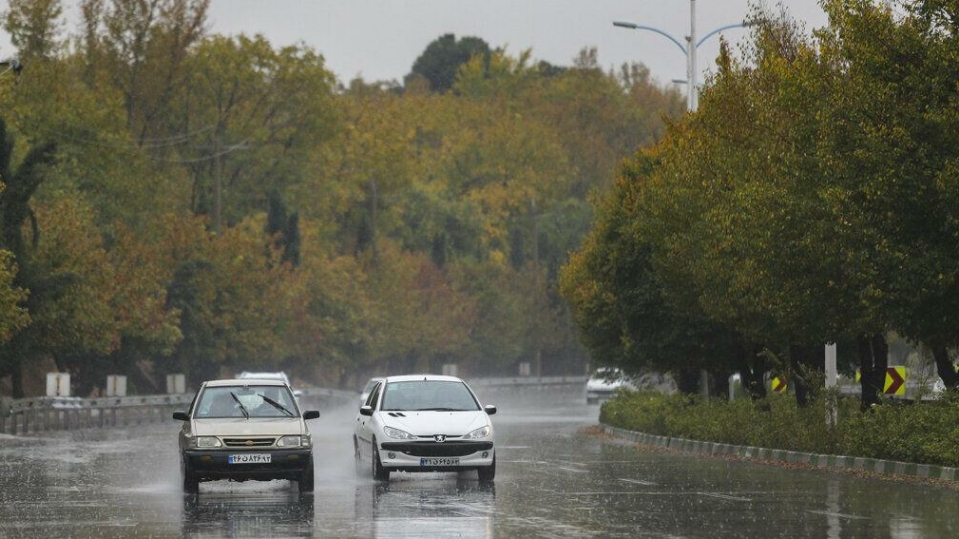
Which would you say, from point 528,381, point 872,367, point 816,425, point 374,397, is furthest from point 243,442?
point 528,381

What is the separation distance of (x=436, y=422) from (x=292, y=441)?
3015mm

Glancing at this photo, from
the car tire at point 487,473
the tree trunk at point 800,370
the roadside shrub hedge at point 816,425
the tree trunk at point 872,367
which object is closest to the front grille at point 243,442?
the car tire at point 487,473

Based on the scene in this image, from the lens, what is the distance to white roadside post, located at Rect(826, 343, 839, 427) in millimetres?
31234

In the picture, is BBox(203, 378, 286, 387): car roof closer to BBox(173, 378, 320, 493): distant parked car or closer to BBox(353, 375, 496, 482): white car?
BBox(173, 378, 320, 493): distant parked car

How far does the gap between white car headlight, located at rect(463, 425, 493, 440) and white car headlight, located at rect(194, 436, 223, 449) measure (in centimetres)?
382

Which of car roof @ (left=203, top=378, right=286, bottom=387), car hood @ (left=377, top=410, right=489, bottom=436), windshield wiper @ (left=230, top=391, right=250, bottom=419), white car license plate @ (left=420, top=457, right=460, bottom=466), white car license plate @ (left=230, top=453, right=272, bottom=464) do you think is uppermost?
car roof @ (left=203, top=378, right=286, bottom=387)

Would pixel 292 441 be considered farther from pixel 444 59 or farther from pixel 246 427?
pixel 444 59

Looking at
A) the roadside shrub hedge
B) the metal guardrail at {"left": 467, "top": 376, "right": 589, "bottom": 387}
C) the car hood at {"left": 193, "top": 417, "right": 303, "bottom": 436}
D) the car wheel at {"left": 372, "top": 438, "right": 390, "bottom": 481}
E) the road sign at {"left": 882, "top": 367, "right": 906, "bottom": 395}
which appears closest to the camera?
the car hood at {"left": 193, "top": 417, "right": 303, "bottom": 436}

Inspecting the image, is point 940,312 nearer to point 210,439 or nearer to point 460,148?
point 210,439

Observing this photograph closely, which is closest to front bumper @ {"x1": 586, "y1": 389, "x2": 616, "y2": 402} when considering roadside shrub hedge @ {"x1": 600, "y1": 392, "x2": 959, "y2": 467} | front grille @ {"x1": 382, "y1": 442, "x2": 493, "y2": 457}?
roadside shrub hedge @ {"x1": 600, "y1": 392, "x2": 959, "y2": 467}

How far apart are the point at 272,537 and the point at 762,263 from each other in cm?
1506

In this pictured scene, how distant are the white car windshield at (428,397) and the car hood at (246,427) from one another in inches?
129

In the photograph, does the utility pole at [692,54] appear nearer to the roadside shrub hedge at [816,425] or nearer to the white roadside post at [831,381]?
the roadside shrub hedge at [816,425]

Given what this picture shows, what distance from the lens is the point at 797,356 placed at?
129ft
